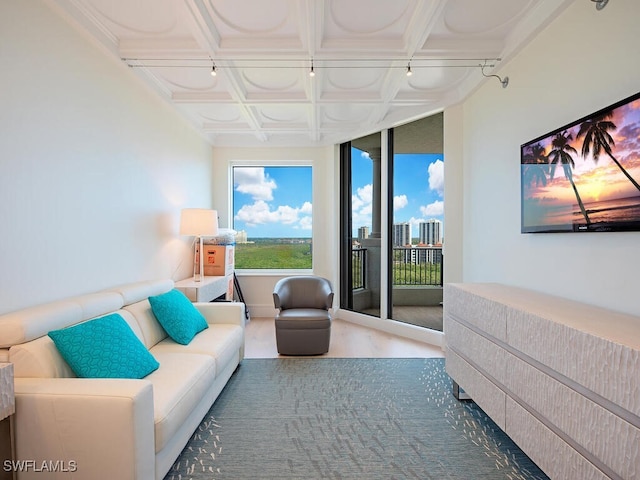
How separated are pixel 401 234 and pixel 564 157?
2.71m

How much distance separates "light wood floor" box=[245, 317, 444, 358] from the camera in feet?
12.2

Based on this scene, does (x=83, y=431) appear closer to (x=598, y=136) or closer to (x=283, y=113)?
(x=598, y=136)

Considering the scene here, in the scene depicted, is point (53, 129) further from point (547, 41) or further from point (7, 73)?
point (547, 41)

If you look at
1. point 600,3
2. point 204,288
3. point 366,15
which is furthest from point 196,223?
point 600,3

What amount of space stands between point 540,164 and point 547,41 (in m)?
0.88

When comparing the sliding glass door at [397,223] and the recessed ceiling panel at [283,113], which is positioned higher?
the recessed ceiling panel at [283,113]

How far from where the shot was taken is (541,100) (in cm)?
237

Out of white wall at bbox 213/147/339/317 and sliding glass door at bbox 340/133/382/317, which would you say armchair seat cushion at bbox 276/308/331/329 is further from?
white wall at bbox 213/147/339/317

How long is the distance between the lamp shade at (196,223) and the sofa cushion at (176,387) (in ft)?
5.48

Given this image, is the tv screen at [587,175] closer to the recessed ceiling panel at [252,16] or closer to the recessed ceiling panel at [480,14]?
the recessed ceiling panel at [480,14]

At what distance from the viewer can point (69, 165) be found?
7.39ft

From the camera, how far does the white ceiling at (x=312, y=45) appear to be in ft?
7.54

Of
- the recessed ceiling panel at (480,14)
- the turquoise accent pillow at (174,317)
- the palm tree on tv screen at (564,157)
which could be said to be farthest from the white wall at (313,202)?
the palm tree on tv screen at (564,157)

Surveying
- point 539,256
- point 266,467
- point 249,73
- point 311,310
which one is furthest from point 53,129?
point 539,256
